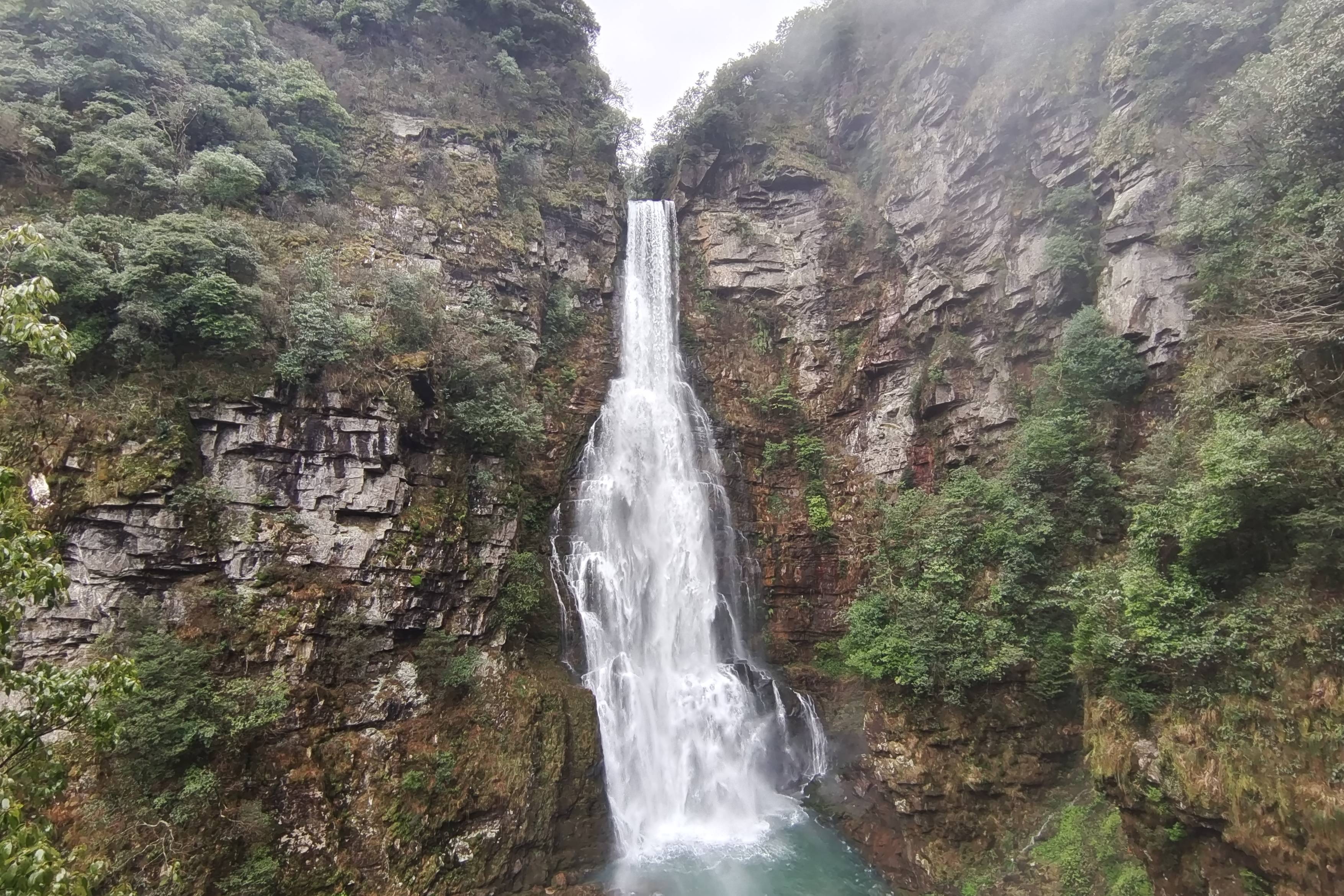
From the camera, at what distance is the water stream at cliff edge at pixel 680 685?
42.2 feet

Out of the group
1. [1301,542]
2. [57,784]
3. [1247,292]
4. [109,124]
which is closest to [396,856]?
[57,784]

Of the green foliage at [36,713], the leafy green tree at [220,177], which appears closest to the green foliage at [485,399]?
the leafy green tree at [220,177]

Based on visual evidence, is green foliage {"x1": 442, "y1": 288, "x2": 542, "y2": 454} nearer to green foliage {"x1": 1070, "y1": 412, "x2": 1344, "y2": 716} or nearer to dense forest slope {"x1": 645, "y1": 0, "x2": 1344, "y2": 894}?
dense forest slope {"x1": 645, "y1": 0, "x2": 1344, "y2": 894}

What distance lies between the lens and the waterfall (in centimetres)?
1395

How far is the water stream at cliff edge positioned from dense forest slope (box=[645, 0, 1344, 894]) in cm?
127

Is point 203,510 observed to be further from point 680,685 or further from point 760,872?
point 760,872

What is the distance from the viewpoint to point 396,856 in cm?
1039

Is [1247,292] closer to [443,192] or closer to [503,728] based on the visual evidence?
[503,728]

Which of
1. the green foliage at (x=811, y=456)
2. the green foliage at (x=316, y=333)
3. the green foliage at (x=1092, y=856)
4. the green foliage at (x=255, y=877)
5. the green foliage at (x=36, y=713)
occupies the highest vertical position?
the green foliage at (x=316, y=333)

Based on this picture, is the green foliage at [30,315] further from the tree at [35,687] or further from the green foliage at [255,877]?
the green foliage at [255,877]

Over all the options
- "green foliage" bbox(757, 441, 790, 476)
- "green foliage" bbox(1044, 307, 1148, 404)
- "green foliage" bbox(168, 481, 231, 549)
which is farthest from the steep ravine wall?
"green foliage" bbox(1044, 307, 1148, 404)

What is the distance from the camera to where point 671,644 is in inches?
→ 626

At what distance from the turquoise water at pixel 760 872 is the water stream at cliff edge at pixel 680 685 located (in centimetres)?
3

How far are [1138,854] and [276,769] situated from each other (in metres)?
14.0
